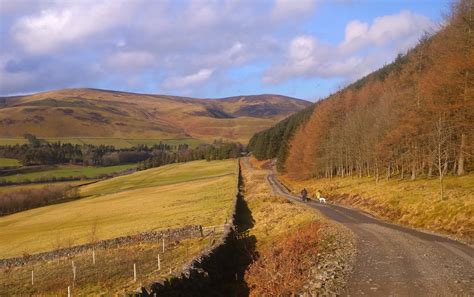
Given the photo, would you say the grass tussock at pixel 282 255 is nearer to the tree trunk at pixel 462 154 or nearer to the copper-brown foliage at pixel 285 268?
the copper-brown foliage at pixel 285 268

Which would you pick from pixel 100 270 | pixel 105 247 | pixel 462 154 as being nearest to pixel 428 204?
pixel 462 154

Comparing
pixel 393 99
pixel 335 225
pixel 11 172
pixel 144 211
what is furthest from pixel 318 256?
pixel 11 172

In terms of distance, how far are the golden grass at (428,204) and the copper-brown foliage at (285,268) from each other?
8.39 meters

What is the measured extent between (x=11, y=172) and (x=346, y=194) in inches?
6348

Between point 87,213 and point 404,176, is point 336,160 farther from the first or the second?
point 87,213

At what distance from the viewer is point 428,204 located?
31.9 meters

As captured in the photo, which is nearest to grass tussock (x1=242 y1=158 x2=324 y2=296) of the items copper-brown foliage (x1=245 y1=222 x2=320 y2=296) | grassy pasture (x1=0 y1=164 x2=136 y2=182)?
copper-brown foliage (x1=245 y1=222 x2=320 y2=296)

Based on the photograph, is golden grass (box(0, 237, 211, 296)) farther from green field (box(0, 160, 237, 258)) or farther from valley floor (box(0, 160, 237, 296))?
green field (box(0, 160, 237, 258))

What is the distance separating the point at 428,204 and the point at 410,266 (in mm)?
16479

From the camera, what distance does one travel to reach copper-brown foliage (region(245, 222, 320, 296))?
15.5m

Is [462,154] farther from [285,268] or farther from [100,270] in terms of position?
[100,270]

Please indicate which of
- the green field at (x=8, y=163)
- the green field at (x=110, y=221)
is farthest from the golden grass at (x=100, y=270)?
the green field at (x=8, y=163)

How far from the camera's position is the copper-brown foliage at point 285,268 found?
15500 mm

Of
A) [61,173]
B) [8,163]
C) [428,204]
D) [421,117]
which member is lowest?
[61,173]
